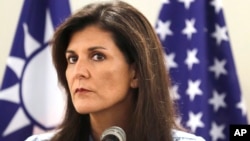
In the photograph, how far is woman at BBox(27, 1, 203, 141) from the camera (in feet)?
3.22

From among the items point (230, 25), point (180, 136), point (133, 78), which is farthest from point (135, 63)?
point (230, 25)

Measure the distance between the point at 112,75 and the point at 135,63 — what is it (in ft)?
0.33

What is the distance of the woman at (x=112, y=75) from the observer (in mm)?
982

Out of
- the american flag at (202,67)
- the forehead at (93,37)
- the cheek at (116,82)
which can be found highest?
the american flag at (202,67)

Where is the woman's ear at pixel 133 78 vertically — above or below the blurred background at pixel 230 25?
below

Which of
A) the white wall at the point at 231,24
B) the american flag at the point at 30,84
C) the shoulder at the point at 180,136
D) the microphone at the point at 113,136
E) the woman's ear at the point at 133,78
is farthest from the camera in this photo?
the white wall at the point at 231,24

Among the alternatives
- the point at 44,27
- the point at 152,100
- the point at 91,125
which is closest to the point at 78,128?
the point at 91,125

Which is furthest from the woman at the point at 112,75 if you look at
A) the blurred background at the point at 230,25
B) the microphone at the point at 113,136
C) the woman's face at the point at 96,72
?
the blurred background at the point at 230,25

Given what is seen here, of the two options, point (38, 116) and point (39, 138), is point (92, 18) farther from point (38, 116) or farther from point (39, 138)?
point (38, 116)

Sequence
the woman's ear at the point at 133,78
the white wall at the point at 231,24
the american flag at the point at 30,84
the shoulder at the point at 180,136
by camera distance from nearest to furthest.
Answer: the woman's ear at the point at 133,78 → the shoulder at the point at 180,136 → the american flag at the point at 30,84 → the white wall at the point at 231,24

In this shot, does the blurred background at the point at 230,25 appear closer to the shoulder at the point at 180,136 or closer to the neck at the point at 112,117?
the shoulder at the point at 180,136

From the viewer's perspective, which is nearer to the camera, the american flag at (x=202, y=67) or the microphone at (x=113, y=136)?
the microphone at (x=113, y=136)

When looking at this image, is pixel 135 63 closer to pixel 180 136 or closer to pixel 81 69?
pixel 81 69

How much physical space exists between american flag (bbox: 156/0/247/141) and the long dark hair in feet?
1.83
